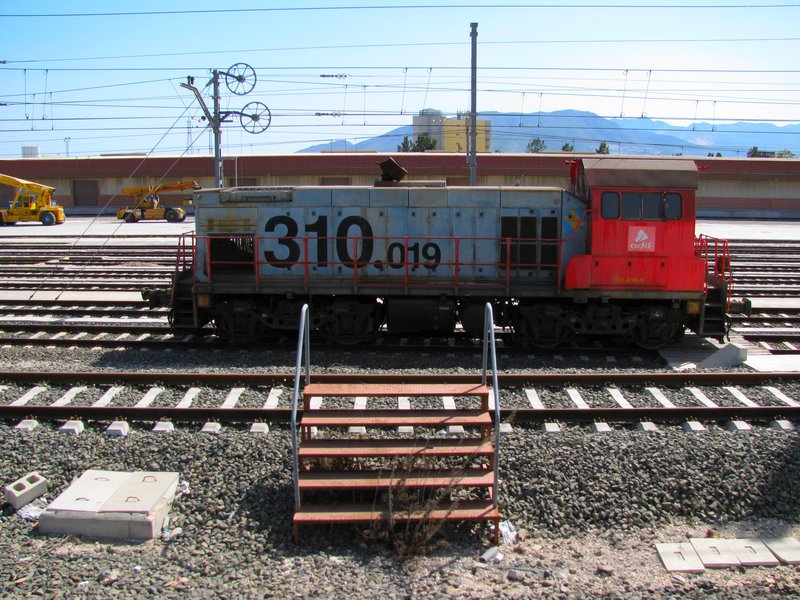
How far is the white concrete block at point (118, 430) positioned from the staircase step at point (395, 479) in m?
2.96

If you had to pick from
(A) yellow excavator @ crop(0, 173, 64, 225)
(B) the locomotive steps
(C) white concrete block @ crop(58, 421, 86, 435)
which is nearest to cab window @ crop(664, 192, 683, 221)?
(B) the locomotive steps

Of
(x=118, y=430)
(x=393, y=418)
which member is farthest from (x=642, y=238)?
(x=118, y=430)

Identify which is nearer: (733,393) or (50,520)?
(50,520)

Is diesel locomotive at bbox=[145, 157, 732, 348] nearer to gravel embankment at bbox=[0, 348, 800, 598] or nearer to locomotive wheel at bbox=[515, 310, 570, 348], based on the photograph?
locomotive wheel at bbox=[515, 310, 570, 348]

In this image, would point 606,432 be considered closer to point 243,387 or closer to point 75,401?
point 243,387

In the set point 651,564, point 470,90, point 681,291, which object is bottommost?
point 651,564

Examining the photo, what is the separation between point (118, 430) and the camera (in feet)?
27.5

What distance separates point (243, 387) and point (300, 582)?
190 inches

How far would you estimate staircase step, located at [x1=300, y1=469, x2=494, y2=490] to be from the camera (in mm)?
6422

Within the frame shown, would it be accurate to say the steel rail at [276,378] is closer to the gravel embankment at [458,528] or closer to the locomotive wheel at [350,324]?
the gravel embankment at [458,528]

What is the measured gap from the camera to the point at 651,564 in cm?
588

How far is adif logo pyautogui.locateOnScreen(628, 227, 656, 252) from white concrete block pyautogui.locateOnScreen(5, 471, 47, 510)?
9.69 metres

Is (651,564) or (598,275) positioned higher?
(598,275)

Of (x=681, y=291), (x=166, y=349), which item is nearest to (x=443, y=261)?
(x=681, y=291)
